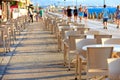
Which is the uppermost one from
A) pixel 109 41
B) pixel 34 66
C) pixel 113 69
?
pixel 113 69

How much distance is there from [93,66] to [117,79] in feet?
4.85

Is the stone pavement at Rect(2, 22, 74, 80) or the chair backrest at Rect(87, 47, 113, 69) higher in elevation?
the chair backrest at Rect(87, 47, 113, 69)

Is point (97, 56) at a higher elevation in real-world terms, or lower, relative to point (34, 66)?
higher

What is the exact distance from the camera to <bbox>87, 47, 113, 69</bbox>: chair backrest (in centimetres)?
721

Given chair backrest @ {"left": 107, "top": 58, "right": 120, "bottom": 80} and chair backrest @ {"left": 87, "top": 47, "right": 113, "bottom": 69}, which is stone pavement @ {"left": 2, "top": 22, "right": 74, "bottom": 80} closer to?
chair backrest @ {"left": 87, "top": 47, "right": 113, "bottom": 69}

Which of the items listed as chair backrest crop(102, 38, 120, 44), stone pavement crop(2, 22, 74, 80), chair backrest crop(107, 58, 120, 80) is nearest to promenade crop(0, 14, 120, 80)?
stone pavement crop(2, 22, 74, 80)

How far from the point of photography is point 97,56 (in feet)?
23.7

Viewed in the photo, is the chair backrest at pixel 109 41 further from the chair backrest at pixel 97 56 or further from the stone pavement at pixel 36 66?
the chair backrest at pixel 97 56

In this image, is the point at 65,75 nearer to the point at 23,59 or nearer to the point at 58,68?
the point at 58,68

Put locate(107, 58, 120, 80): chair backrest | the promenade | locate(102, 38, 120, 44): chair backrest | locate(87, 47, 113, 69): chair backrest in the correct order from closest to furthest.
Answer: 1. locate(107, 58, 120, 80): chair backrest
2. locate(87, 47, 113, 69): chair backrest
3. locate(102, 38, 120, 44): chair backrest
4. the promenade

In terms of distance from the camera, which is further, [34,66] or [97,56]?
[34,66]

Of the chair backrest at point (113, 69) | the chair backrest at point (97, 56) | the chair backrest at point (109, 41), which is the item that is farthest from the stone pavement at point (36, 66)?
the chair backrest at point (113, 69)


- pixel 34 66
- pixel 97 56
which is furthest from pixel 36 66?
pixel 97 56

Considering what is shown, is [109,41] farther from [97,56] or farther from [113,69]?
[113,69]
